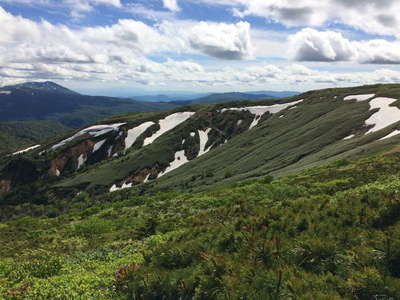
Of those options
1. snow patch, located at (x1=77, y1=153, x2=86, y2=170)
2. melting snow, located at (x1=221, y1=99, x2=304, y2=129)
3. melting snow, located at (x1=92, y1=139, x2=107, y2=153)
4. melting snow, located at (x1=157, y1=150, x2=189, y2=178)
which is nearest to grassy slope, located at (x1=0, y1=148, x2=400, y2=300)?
melting snow, located at (x1=157, y1=150, x2=189, y2=178)

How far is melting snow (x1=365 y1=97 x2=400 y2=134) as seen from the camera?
7562cm

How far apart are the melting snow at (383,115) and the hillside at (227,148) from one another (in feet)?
0.82

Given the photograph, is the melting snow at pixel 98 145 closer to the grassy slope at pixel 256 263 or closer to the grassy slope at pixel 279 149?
the grassy slope at pixel 279 149

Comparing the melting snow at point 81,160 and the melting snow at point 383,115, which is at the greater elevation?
the melting snow at point 383,115

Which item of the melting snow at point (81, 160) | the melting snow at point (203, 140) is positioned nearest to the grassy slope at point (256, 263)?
the melting snow at point (203, 140)

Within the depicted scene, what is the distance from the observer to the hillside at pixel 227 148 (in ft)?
249

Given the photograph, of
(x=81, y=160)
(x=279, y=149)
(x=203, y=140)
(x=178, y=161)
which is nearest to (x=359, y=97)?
(x=279, y=149)

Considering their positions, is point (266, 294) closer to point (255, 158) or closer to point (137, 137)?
point (255, 158)

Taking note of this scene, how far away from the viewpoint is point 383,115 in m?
83.5

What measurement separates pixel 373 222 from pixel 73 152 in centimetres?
19974

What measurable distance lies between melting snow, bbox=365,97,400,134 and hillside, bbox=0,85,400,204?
0.82 feet

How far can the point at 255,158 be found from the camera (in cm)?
9481

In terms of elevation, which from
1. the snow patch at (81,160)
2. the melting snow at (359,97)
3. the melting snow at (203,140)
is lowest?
the snow patch at (81,160)

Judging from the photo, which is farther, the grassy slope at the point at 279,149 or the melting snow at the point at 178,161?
the melting snow at the point at 178,161
